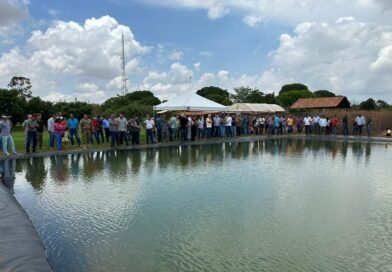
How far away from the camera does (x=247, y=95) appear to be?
73000 mm

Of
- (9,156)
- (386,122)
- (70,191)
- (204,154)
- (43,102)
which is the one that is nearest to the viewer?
(70,191)

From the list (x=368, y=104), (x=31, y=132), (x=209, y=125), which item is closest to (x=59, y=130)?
(x=31, y=132)

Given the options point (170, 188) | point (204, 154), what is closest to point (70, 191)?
point (170, 188)

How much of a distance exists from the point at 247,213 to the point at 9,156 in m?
11.1

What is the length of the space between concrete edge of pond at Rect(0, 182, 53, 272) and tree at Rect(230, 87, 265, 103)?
60240 millimetres

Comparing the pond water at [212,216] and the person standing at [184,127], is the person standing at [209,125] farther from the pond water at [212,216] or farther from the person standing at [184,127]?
the pond water at [212,216]

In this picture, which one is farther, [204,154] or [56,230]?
[204,154]

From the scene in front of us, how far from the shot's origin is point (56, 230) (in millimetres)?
6348

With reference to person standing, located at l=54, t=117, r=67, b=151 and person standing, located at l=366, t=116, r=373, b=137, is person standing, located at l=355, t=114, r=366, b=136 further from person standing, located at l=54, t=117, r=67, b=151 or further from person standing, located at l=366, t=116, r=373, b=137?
person standing, located at l=54, t=117, r=67, b=151

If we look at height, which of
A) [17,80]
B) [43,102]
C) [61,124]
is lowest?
[61,124]

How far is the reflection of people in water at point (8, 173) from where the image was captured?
10.0m

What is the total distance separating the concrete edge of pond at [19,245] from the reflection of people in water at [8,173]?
321 cm

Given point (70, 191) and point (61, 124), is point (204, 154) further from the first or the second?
point (70, 191)

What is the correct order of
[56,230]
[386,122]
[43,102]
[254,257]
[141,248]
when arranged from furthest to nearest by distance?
[43,102]
[386,122]
[56,230]
[141,248]
[254,257]
